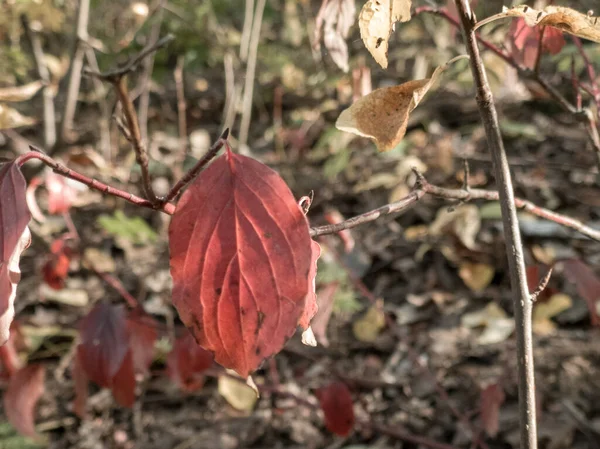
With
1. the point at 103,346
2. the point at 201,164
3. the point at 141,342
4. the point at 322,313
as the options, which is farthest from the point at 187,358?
the point at 201,164

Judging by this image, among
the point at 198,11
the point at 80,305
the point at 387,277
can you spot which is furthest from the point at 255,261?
the point at 198,11

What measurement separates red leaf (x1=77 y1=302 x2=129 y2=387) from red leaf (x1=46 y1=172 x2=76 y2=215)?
0.46m

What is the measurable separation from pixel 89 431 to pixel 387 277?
126 centimetres

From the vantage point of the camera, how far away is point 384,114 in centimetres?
63

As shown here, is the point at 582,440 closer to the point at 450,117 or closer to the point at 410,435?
the point at 410,435

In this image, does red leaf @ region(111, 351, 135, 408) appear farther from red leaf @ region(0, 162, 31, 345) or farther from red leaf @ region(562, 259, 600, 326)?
red leaf @ region(562, 259, 600, 326)

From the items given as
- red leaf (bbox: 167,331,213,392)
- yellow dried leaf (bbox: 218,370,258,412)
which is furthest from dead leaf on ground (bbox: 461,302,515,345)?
red leaf (bbox: 167,331,213,392)

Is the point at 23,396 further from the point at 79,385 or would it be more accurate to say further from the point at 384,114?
the point at 384,114

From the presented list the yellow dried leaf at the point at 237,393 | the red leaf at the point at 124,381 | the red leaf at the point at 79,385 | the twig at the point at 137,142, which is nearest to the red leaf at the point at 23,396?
the red leaf at the point at 79,385

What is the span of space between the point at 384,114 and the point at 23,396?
1.33 meters

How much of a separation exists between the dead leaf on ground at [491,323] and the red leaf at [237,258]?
1.48 meters

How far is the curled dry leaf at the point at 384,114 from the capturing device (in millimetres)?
617

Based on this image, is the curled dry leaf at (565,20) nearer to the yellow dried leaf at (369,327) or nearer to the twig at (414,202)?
the twig at (414,202)

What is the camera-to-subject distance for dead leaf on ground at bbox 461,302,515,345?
1.88 meters
